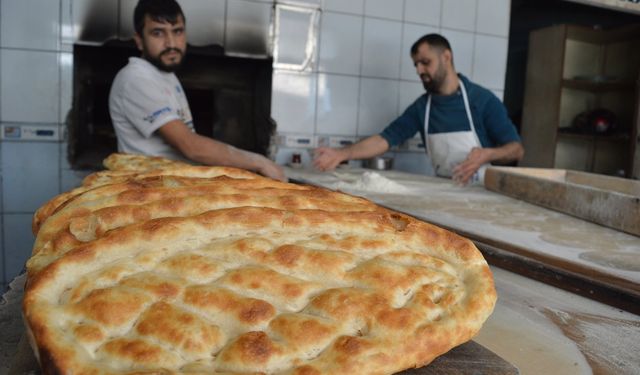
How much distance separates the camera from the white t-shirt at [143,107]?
2393mm

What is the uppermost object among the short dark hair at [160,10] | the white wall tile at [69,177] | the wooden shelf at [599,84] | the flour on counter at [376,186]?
the wooden shelf at [599,84]

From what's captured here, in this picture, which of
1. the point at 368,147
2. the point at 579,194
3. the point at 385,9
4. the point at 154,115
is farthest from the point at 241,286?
the point at 385,9

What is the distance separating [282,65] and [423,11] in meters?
1.33

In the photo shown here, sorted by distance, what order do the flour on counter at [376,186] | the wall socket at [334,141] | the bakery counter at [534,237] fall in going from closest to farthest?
the bakery counter at [534,237] < the flour on counter at [376,186] < the wall socket at [334,141]

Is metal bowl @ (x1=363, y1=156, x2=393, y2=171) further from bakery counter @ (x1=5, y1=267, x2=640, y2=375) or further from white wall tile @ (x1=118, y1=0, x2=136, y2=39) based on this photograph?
bakery counter @ (x1=5, y1=267, x2=640, y2=375)

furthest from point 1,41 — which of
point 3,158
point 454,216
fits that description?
point 454,216

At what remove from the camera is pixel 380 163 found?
387 cm

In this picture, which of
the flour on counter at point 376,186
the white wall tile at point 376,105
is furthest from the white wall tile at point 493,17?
the flour on counter at point 376,186

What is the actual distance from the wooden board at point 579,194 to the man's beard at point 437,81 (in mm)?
1189

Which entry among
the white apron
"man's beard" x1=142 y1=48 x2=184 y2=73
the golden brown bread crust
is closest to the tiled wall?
the white apron

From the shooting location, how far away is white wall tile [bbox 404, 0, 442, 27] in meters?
4.11

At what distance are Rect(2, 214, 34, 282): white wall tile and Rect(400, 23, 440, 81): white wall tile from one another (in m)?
3.02

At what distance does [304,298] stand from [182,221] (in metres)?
0.23

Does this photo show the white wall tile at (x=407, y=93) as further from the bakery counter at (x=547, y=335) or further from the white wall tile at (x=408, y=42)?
the bakery counter at (x=547, y=335)
